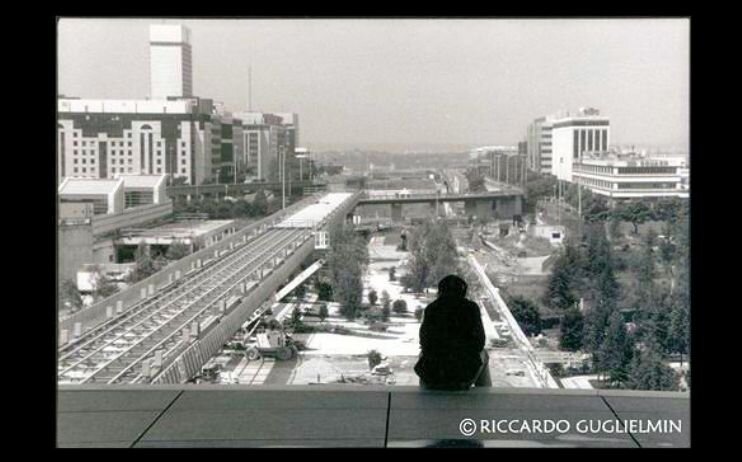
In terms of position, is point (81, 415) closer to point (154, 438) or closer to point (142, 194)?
point (154, 438)

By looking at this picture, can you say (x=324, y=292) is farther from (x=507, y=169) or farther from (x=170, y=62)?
(x=170, y=62)

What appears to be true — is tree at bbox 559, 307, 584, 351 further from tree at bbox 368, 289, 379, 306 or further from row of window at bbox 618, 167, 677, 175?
tree at bbox 368, 289, 379, 306

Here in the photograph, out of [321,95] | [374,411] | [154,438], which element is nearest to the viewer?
[154,438]

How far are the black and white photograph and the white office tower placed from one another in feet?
0.09

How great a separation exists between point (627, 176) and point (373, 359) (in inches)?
98.4

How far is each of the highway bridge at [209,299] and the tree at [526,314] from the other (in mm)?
1652

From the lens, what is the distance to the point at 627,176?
7.81 meters
